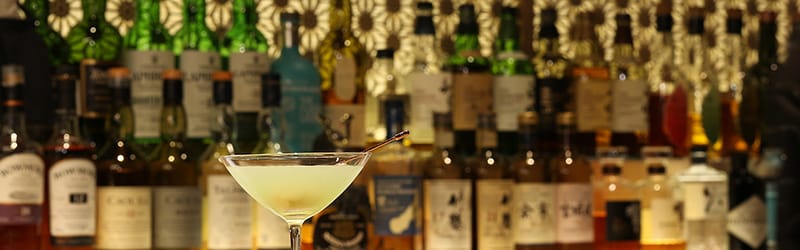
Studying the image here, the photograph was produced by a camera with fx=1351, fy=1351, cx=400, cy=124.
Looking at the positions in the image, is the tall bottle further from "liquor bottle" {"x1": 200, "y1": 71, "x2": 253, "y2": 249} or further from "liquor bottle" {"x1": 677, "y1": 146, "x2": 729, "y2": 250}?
"liquor bottle" {"x1": 200, "y1": 71, "x2": 253, "y2": 249}

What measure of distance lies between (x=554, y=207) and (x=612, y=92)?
26cm

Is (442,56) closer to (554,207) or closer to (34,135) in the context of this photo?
(554,207)

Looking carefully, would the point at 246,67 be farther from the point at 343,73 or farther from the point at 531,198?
the point at 531,198

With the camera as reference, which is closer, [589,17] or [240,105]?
[240,105]

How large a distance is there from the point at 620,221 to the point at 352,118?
0.55 meters

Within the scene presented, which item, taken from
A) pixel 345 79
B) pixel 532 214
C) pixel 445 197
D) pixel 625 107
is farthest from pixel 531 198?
pixel 345 79

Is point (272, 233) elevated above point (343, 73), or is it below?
below

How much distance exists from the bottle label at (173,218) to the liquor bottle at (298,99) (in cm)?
19

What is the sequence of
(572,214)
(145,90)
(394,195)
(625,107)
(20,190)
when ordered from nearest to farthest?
(20,190)
(145,90)
(394,195)
(572,214)
(625,107)

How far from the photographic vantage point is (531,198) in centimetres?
241

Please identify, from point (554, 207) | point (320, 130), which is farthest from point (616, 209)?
point (320, 130)

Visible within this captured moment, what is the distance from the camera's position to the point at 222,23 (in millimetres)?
2520

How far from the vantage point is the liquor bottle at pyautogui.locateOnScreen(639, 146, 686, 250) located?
2506 mm

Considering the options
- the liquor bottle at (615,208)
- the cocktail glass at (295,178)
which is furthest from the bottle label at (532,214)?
the cocktail glass at (295,178)
